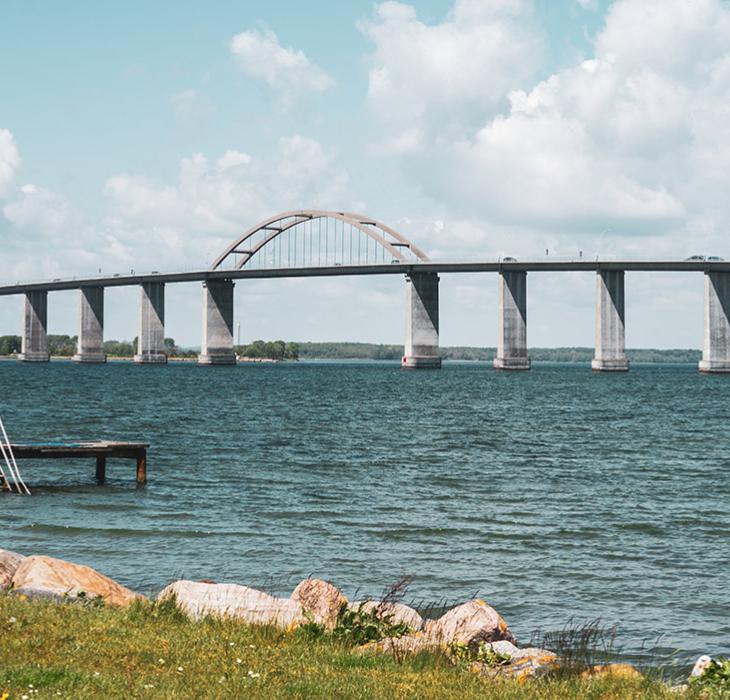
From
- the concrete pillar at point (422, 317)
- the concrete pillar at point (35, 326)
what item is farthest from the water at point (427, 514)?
the concrete pillar at point (35, 326)

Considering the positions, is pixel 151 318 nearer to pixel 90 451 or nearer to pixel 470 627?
pixel 90 451

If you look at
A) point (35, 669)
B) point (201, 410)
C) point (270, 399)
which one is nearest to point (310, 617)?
point (35, 669)

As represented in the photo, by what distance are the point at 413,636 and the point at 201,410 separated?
52.3m

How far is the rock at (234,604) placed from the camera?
10664mm

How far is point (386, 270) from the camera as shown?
490 feet

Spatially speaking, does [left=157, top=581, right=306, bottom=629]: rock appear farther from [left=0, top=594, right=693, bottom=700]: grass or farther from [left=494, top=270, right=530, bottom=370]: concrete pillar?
[left=494, top=270, right=530, bottom=370]: concrete pillar

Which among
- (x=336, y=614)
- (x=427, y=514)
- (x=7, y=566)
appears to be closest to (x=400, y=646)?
(x=336, y=614)

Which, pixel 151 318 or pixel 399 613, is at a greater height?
pixel 151 318

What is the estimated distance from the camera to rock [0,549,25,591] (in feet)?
40.0

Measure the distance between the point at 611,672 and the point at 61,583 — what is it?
21.0 ft

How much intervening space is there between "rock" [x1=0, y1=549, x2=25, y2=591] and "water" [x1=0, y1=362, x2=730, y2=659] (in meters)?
2.35

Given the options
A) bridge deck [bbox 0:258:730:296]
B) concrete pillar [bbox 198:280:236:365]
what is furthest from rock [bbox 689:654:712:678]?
concrete pillar [bbox 198:280:236:365]

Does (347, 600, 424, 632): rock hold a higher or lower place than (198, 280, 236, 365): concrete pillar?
lower

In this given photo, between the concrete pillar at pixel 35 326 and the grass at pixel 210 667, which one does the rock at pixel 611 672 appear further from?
the concrete pillar at pixel 35 326
